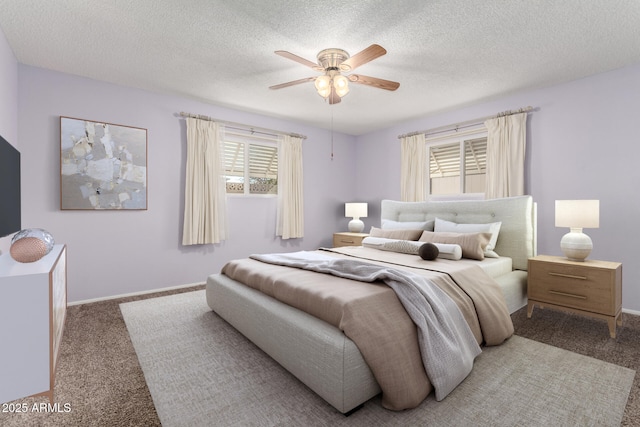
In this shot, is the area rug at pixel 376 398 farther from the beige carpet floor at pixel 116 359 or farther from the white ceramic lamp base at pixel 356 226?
the white ceramic lamp base at pixel 356 226

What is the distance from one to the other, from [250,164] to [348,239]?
1.98 meters

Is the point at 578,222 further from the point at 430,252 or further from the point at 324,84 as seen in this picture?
the point at 324,84

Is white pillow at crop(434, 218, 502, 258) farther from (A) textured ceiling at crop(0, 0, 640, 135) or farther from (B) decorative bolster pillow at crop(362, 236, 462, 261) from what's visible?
(A) textured ceiling at crop(0, 0, 640, 135)

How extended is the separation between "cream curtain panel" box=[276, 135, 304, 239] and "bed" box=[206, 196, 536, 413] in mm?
1638

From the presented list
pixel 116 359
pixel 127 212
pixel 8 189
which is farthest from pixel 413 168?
pixel 8 189

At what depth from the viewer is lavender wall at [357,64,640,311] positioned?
298 centimetres

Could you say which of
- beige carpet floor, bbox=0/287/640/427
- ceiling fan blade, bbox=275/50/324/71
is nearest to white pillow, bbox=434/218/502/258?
beige carpet floor, bbox=0/287/640/427

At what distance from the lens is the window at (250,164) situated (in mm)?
4469

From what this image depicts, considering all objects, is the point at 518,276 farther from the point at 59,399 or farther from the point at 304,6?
the point at 59,399

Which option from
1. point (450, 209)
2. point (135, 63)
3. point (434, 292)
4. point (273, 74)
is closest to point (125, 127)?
point (135, 63)

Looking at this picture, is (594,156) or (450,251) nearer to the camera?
(450,251)

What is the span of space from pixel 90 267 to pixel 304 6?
3.45 meters

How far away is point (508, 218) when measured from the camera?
3.33m

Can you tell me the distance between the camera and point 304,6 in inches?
Result: 83.7
